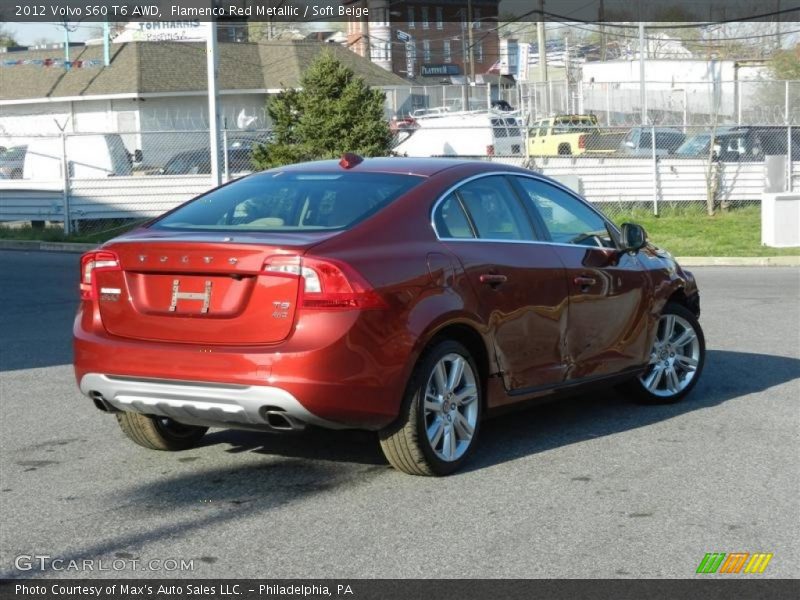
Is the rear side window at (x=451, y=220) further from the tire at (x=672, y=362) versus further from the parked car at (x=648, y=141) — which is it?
the parked car at (x=648, y=141)

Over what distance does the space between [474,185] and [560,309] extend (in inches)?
35.1

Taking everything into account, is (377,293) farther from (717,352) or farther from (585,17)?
(585,17)

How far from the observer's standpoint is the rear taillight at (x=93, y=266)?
625 cm

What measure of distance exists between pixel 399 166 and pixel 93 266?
1790mm

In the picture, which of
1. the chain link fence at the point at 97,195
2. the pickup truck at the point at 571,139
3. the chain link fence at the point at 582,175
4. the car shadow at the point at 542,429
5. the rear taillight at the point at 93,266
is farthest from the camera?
the pickup truck at the point at 571,139

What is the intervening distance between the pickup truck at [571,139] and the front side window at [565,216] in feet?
83.6

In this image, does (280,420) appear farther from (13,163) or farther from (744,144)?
(13,163)

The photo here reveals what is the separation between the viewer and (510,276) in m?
6.76

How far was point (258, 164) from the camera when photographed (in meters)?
25.5

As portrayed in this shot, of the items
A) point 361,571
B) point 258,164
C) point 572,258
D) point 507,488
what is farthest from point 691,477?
point 258,164

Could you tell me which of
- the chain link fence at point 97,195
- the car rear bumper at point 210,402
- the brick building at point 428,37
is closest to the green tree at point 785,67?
the brick building at point 428,37

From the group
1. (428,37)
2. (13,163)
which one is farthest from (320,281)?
(428,37)

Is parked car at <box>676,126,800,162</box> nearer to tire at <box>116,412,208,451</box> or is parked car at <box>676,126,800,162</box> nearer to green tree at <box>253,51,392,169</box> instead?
green tree at <box>253,51,392,169</box>

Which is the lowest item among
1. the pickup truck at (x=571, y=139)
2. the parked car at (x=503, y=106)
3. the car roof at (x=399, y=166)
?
the car roof at (x=399, y=166)
